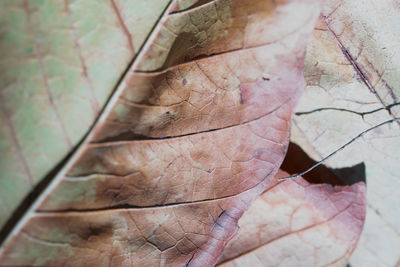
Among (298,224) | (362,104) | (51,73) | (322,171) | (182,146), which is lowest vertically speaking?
(298,224)

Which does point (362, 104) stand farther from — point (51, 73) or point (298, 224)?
point (51, 73)

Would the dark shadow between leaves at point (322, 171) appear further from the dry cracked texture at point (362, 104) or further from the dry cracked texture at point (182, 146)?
the dry cracked texture at point (182, 146)

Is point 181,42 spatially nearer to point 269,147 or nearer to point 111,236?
point 269,147

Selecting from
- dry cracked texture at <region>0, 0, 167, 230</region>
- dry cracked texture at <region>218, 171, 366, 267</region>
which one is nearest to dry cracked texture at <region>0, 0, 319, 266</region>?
dry cracked texture at <region>0, 0, 167, 230</region>

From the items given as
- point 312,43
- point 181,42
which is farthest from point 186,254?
point 312,43

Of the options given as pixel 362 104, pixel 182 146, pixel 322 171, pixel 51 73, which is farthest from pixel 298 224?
pixel 51 73

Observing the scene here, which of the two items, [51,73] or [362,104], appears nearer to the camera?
[51,73]

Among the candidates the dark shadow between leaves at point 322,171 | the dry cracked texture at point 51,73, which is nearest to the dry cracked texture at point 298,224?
the dark shadow between leaves at point 322,171
